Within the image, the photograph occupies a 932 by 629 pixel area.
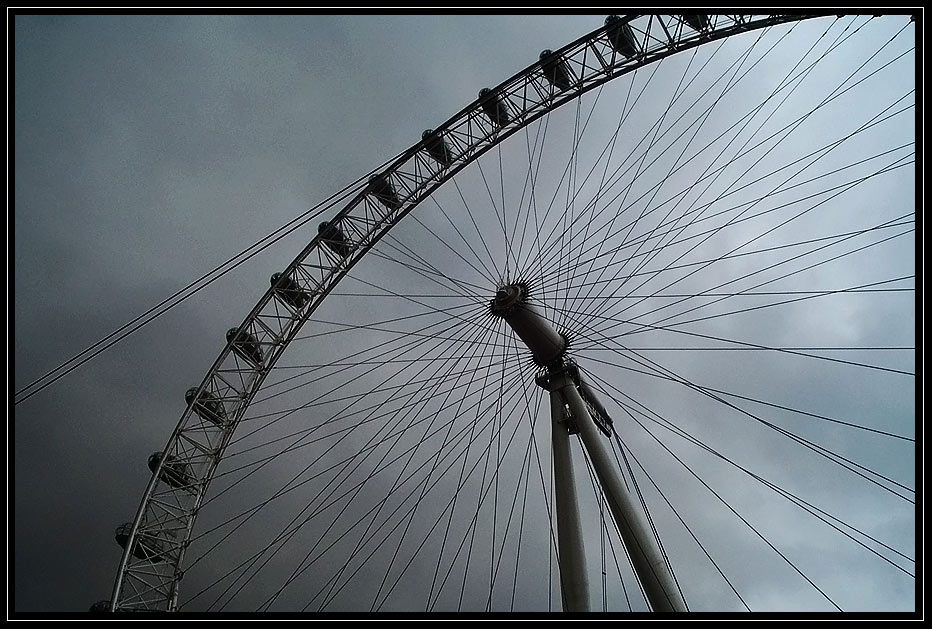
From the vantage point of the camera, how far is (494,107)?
1914 centimetres

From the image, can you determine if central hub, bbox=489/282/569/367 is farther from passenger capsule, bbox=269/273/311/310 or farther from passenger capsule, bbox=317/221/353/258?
passenger capsule, bbox=269/273/311/310

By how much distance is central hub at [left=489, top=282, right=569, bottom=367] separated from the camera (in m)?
16.5

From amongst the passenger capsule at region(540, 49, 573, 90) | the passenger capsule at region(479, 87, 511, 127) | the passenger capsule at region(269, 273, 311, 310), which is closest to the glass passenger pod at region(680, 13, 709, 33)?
the passenger capsule at region(540, 49, 573, 90)

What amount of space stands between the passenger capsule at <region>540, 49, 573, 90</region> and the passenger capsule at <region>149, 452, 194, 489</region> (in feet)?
56.0

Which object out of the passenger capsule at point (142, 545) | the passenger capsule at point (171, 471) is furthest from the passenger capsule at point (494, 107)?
the passenger capsule at point (142, 545)

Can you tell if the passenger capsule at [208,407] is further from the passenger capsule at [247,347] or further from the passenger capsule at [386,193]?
the passenger capsule at [386,193]

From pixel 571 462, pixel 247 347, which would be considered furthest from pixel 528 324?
pixel 247 347

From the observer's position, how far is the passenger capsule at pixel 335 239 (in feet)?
66.8

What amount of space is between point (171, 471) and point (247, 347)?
4.61 metres
